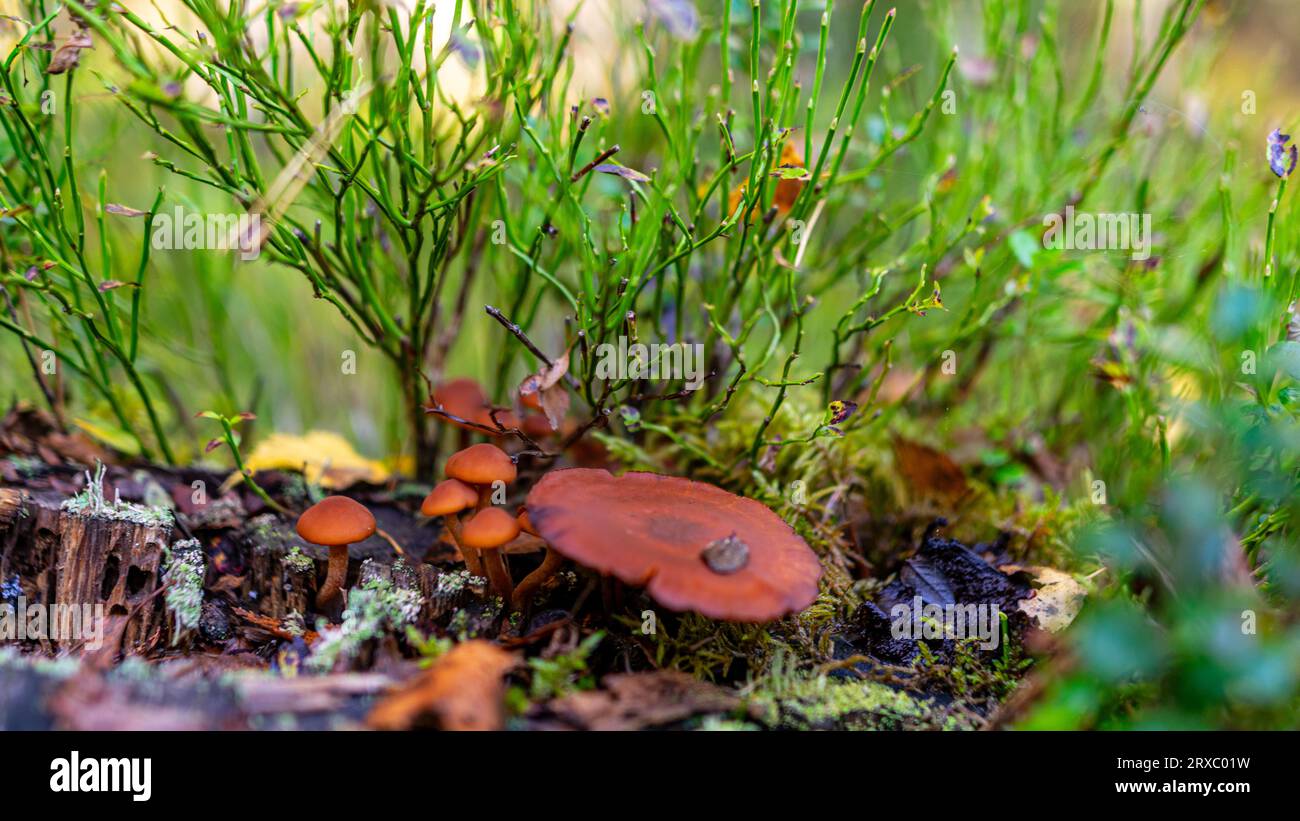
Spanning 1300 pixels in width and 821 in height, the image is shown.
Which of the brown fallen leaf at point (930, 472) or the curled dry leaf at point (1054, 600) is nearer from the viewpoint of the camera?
the curled dry leaf at point (1054, 600)

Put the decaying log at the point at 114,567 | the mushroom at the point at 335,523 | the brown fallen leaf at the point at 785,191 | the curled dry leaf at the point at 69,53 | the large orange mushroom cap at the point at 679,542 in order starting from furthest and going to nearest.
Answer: the brown fallen leaf at the point at 785,191 < the decaying log at the point at 114,567 < the mushroom at the point at 335,523 < the curled dry leaf at the point at 69,53 < the large orange mushroom cap at the point at 679,542

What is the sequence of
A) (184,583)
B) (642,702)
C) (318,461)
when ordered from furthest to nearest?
1. (318,461)
2. (184,583)
3. (642,702)

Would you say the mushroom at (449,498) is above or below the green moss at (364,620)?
above

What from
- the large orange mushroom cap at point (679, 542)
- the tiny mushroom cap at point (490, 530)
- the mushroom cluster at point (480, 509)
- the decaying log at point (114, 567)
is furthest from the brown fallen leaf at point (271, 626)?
the large orange mushroom cap at point (679, 542)

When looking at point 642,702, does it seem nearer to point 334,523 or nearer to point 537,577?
point 537,577

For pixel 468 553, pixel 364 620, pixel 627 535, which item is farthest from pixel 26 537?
pixel 627 535

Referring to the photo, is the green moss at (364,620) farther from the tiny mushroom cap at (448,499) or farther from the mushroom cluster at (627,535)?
the tiny mushroom cap at (448,499)
